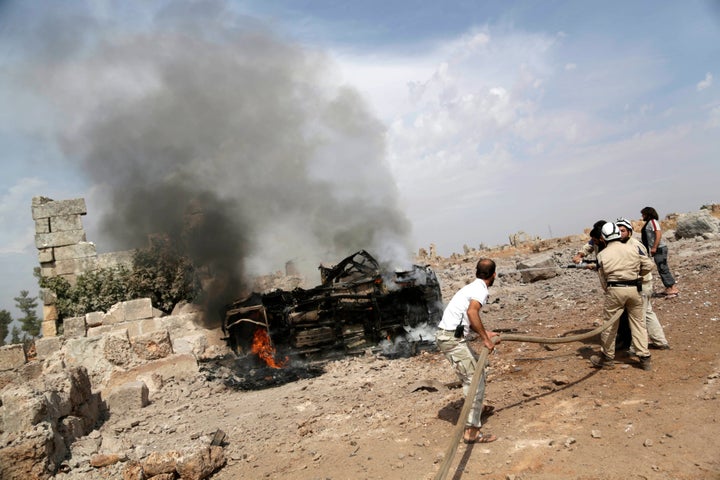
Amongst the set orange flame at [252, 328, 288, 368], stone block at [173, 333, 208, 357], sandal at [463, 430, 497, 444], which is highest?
stone block at [173, 333, 208, 357]

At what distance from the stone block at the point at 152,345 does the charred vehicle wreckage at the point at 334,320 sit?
125 cm

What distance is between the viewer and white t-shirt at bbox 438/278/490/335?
4.36m

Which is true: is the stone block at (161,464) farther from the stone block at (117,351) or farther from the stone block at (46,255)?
the stone block at (46,255)

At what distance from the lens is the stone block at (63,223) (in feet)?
40.8

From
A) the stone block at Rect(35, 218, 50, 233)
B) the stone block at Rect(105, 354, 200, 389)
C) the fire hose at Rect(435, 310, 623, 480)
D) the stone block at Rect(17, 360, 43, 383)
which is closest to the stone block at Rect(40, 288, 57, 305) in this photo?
the stone block at Rect(35, 218, 50, 233)

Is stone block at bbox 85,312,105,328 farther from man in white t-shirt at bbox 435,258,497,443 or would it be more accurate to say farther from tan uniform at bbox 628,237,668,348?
tan uniform at bbox 628,237,668,348

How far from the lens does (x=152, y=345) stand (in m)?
8.75

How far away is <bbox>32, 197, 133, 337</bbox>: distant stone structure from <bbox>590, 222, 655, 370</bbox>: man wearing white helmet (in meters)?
12.1

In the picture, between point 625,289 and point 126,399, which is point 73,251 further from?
point 625,289

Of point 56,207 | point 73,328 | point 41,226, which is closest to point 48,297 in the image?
point 41,226

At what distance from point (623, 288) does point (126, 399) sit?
7.34m

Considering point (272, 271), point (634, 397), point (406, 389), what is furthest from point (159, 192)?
point (634, 397)

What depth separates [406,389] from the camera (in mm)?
6367

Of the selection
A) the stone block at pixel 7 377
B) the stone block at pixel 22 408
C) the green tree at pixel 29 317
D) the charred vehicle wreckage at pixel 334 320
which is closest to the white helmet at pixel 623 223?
the charred vehicle wreckage at pixel 334 320
